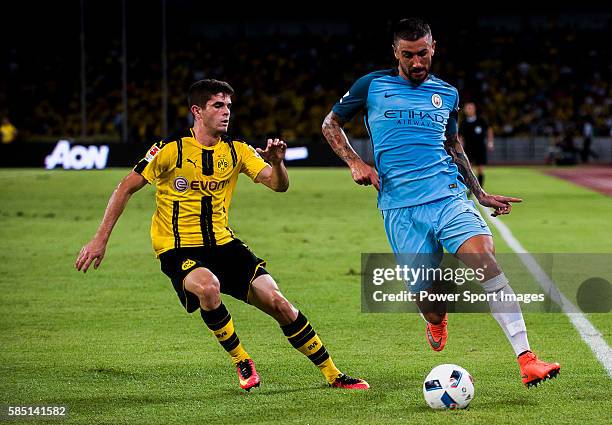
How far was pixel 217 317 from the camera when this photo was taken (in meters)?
7.04

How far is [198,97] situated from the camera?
716cm

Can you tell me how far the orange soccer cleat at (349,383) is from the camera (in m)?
6.85

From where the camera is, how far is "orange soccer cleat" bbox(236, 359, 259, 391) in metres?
6.83

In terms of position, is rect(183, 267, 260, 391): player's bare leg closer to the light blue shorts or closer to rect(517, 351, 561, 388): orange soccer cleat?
the light blue shorts

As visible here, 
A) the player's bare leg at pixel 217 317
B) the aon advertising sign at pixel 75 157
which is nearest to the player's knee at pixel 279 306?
the player's bare leg at pixel 217 317

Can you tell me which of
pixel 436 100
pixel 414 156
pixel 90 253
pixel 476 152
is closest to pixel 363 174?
pixel 414 156

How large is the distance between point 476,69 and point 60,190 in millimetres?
26645

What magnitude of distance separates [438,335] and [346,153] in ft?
4.58

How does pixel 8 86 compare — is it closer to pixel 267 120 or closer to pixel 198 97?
pixel 267 120

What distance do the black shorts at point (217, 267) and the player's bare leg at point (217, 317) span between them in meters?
0.06

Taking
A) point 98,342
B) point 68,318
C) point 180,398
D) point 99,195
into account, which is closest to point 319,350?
point 180,398

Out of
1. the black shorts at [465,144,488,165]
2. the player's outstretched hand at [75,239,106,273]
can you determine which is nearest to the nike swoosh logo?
the player's outstretched hand at [75,239,106,273]

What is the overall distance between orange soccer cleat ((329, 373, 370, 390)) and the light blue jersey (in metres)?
1.11
